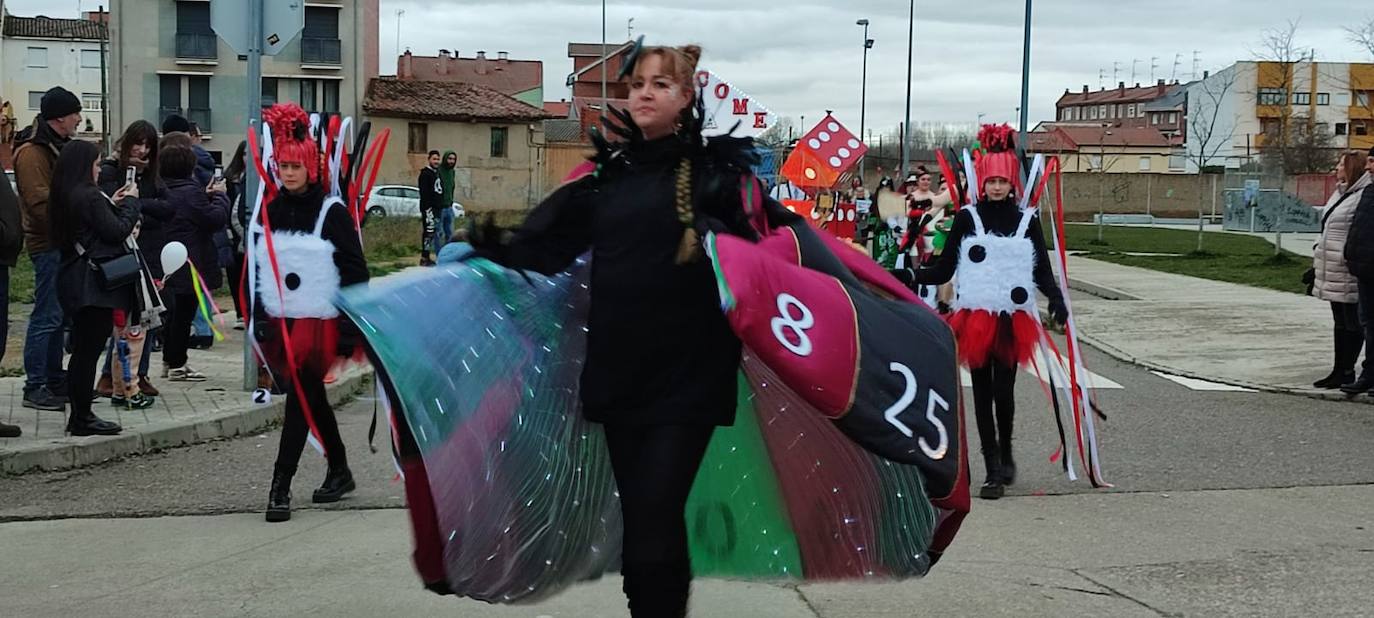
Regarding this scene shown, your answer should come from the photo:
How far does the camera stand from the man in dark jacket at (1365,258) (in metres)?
10.3

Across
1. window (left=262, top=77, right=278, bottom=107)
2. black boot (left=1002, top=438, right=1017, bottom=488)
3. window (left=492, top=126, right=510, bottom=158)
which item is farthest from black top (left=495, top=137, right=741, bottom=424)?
window (left=492, top=126, right=510, bottom=158)

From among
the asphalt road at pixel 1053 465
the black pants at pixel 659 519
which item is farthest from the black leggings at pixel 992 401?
the black pants at pixel 659 519

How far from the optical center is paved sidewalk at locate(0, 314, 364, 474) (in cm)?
791

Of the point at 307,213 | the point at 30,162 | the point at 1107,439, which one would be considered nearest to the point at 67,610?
the point at 307,213

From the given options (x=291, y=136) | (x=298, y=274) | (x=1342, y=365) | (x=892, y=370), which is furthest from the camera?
(x=1342, y=365)

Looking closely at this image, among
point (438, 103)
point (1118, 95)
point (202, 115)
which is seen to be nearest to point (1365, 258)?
point (438, 103)

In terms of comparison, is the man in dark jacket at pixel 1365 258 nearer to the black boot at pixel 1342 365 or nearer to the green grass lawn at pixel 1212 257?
the black boot at pixel 1342 365

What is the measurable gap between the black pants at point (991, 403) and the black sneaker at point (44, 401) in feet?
18.3

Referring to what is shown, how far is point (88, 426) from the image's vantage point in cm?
828

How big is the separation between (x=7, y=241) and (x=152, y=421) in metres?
1.48

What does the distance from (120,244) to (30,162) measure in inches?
33.2

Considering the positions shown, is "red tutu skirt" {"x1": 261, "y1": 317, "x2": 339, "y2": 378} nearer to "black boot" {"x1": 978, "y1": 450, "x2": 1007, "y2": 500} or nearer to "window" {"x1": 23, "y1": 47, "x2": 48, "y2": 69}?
"black boot" {"x1": 978, "y1": 450, "x2": 1007, "y2": 500}

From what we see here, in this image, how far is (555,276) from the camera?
4.58 metres

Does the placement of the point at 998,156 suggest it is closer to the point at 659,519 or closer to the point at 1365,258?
the point at 659,519
